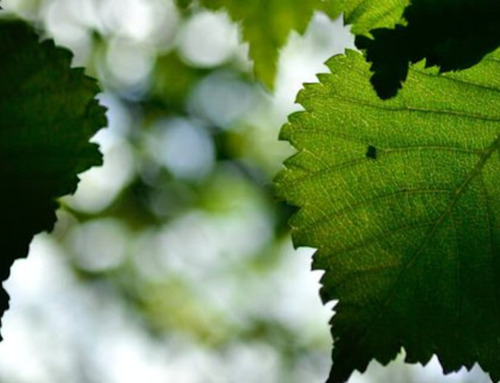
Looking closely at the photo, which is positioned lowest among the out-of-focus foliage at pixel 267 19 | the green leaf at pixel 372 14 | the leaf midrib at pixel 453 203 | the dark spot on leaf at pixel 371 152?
the leaf midrib at pixel 453 203

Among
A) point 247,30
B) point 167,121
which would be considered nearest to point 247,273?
point 167,121

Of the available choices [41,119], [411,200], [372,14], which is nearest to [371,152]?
[411,200]

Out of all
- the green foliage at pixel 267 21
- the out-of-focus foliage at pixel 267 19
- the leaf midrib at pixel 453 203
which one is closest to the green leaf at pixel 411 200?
the leaf midrib at pixel 453 203

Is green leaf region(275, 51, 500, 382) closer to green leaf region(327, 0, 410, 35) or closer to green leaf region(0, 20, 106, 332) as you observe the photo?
green leaf region(327, 0, 410, 35)

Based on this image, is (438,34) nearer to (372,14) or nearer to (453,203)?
(372,14)

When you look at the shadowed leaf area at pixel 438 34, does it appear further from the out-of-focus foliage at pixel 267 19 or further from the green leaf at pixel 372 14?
the out-of-focus foliage at pixel 267 19

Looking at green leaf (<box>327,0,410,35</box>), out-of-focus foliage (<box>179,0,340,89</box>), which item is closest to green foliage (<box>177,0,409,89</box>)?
out-of-focus foliage (<box>179,0,340,89</box>)
